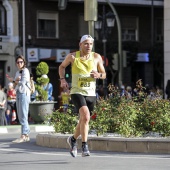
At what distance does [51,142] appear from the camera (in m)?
12.9

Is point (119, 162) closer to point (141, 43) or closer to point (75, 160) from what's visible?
point (75, 160)

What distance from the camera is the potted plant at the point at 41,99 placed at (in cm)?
2114

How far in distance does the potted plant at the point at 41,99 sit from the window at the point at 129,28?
22472 millimetres

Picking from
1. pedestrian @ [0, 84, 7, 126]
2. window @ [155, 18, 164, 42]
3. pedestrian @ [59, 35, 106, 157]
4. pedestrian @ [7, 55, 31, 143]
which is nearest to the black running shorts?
pedestrian @ [59, 35, 106, 157]

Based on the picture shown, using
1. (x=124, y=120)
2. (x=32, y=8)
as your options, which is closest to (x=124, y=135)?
(x=124, y=120)

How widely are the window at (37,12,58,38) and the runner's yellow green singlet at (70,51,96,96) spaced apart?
98.9 feet

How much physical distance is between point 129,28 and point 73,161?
34.2 meters

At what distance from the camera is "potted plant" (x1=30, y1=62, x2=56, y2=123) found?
69.4ft

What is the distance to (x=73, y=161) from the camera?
10305mm

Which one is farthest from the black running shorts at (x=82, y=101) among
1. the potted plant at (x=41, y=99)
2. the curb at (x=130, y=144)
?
the potted plant at (x=41, y=99)

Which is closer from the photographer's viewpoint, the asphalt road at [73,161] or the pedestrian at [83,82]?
the asphalt road at [73,161]

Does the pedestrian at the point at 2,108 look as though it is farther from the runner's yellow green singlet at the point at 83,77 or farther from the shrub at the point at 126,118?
the runner's yellow green singlet at the point at 83,77

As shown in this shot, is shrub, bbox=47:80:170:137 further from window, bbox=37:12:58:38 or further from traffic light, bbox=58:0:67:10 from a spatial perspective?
window, bbox=37:12:58:38

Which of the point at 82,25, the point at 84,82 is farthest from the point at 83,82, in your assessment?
the point at 82,25
